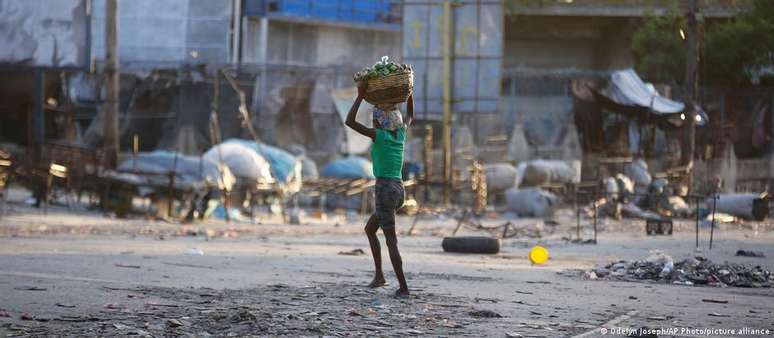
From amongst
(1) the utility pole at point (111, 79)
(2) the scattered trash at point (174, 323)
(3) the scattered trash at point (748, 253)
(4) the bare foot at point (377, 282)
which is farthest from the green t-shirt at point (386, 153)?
(1) the utility pole at point (111, 79)

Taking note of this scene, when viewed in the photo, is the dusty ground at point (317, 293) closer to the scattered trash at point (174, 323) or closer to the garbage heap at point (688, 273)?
the scattered trash at point (174, 323)

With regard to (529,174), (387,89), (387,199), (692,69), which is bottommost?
(529,174)

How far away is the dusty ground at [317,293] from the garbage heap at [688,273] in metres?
0.37

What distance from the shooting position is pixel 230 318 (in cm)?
782

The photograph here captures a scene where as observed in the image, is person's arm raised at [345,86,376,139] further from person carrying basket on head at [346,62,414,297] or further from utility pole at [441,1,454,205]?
utility pole at [441,1,454,205]

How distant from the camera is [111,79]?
84.5 feet

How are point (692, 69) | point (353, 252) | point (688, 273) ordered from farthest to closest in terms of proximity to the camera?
point (692, 69)
point (353, 252)
point (688, 273)

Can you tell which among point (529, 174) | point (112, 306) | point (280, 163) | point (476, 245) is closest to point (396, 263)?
point (112, 306)

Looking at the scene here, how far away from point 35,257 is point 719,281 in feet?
20.3

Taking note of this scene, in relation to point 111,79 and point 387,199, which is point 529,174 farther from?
point 387,199

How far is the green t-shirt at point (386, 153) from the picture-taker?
957 centimetres

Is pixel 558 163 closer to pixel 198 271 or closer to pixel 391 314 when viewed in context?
pixel 198 271

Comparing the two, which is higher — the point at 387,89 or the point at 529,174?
the point at 387,89

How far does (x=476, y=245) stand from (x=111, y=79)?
1253cm
